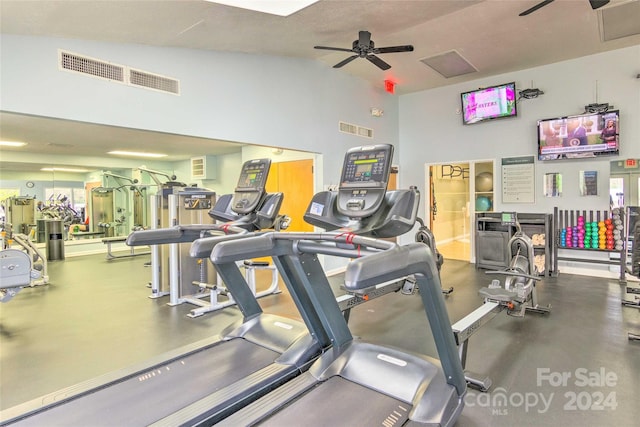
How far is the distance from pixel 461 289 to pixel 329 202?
3.69m

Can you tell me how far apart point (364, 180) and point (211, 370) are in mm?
1669

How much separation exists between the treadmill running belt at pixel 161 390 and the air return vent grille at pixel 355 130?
4.83m

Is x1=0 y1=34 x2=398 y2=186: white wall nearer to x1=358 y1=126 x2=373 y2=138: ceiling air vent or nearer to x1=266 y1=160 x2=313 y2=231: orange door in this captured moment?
x1=358 y1=126 x2=373 y2=138: ceiling air vent

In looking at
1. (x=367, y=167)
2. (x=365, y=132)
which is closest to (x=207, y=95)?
(x=367, y=167)

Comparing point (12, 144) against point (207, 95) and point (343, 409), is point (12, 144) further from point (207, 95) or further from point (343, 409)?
point (343, 409)

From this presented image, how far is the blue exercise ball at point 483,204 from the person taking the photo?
7.48m

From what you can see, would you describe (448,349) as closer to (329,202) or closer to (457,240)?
(329,202)

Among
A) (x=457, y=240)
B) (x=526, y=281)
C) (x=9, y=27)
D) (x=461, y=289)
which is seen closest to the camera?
(x=9, y=27)

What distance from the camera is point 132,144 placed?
25.0 feet

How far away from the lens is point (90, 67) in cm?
383

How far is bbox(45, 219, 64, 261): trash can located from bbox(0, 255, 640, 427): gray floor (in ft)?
10.2

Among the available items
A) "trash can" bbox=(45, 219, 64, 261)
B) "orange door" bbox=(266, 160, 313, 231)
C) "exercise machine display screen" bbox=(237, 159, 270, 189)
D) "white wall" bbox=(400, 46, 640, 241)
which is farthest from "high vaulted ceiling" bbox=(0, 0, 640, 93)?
"trash can" bbox=(45, 219, 64, 261)

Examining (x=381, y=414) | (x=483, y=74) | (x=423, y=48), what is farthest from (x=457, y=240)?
(x=381, y=414)

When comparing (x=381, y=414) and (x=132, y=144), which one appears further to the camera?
(x=132, y=144)
